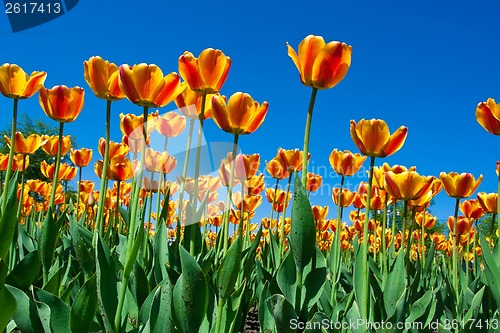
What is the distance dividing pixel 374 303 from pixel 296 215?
3.06ft

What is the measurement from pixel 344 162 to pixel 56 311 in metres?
1.75

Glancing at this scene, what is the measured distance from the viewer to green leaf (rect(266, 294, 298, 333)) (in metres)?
1.41

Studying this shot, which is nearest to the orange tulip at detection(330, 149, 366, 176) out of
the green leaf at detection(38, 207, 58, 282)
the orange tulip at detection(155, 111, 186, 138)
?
the orange tulip at detection(155, 111, 186, 138)

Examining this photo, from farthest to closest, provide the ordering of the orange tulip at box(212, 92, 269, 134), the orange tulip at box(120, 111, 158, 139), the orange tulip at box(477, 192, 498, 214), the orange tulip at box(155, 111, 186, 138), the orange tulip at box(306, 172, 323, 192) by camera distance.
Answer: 1. the orange tulip at box(306, 172, 323, 192)
2. the orange tulip at box(477, 192, 498, 214)
3. the orange tulip at box(120, 111, 158, 139)
4. the orange tulip at box(155, 111, 186, 138)
5. the orange tulip at box(212, 92, 269, 134)

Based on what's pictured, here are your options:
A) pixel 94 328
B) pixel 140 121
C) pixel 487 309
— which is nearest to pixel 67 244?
pixel 140 121

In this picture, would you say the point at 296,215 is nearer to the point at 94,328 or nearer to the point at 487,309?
the point at 94,328

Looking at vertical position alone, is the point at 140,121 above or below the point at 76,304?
above

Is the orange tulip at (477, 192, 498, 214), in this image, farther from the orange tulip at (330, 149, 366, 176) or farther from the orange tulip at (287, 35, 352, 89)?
the orange tulip at (287, 35, 352, 89)

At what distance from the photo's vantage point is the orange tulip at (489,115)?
229cm

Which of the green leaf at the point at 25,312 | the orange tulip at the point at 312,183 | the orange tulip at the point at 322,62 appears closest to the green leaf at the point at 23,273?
the green leaf at the point at 25,312

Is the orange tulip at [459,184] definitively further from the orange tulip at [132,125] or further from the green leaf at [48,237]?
the green leaf at [48,237]

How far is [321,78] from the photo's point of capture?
1.56 metres

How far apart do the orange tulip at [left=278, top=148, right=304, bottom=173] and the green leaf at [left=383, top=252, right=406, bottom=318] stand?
3.27 feet

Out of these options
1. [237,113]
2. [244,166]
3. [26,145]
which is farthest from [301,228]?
[26,145]
